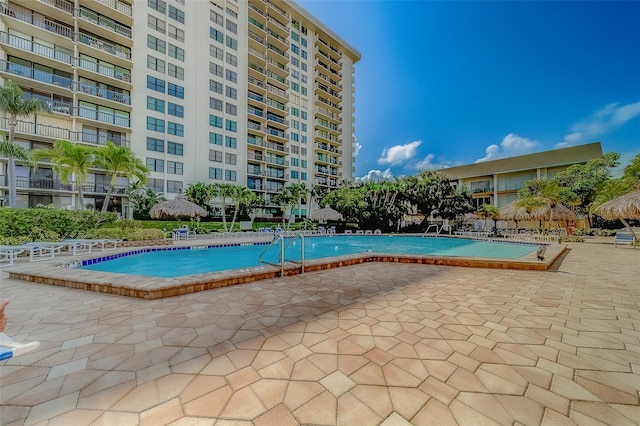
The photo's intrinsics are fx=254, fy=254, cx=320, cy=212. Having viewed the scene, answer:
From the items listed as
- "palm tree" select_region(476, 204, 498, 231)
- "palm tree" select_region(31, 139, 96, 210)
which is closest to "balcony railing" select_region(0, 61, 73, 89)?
"palm tree" select_region(31, 139, 96, 210)

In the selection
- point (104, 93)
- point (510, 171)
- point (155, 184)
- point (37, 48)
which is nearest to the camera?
point (37, 48)

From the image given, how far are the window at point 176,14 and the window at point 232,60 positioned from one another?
15.6ft

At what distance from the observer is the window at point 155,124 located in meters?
22.0

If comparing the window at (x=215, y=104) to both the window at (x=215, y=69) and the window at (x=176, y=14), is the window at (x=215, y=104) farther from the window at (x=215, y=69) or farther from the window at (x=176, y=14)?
the window at (x=176, y=14)

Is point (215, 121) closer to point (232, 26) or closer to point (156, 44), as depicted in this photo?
point (156, 44)

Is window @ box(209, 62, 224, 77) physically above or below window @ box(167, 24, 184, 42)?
below

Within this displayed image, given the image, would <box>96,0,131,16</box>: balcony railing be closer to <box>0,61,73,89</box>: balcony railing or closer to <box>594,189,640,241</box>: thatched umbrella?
<box>0,61,73,89</box>: balcony railing

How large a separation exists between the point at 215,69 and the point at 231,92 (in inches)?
97.5

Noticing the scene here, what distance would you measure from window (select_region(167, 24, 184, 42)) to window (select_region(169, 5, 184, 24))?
0.89 metres

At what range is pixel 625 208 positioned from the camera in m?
10.6

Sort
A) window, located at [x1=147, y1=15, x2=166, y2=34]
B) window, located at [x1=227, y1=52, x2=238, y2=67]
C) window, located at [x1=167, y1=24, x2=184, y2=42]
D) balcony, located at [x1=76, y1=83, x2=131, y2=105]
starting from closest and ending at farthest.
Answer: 1. balcony, located at [x1=76, y1=83, x2=131, y2=105]
2. window, located at [x1=147, y1=15, x2=166, y2=34]
3. window, located at [x1=167, y1=24, x2=184, y2=42]
4. window, located at [x1=227, y1=52, x2=238, y2=67]

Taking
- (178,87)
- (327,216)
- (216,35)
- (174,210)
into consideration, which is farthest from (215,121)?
(327,216)

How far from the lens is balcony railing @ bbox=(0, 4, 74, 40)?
17.0 m

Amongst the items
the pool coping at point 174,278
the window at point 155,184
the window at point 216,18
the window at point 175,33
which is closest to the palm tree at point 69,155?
the window at point 155,184
